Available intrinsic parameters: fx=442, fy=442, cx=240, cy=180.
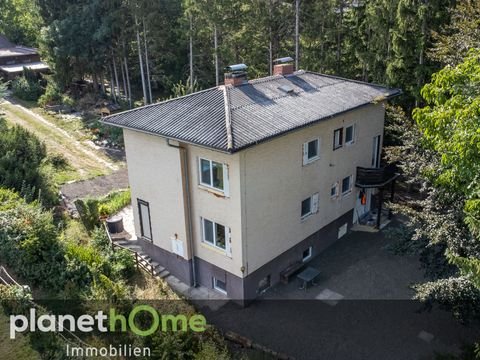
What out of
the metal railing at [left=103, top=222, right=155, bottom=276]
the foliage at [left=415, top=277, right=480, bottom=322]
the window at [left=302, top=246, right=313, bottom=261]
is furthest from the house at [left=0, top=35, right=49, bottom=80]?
the foliage at [left=415, top=277, right=480, bottom=322]

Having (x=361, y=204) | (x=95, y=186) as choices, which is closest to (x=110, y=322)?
(x=361, y=204)

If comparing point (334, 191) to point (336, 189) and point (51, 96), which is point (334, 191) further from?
point (51, 96)

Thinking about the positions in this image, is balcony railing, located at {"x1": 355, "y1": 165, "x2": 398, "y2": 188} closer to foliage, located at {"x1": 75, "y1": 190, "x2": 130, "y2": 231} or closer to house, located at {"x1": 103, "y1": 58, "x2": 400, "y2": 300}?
house, located at {"x1": 103, "y1": 58, "x2": 400, "y2": 300}

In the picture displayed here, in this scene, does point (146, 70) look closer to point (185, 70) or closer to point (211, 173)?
point (185, 70)

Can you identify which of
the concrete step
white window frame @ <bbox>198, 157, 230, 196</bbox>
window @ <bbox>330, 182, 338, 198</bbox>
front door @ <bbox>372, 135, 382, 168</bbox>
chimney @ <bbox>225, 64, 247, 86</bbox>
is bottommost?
the concrete step

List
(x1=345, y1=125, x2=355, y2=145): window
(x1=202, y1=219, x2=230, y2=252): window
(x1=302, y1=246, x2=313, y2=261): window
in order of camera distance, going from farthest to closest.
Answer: (x1=345, y1=125, x2=355, y2=145): window → (x1=302, y1=246, x2=313, y2=261): window → (x1=202, y1=219, x2=230, y2=252): window
